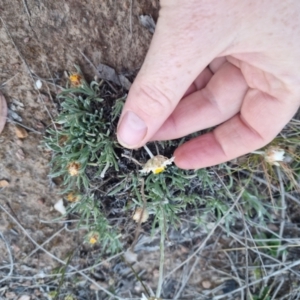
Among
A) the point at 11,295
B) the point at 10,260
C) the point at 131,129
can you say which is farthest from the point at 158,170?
the point at 11,295

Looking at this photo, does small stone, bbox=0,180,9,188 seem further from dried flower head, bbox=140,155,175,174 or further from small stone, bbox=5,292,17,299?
dried flower head, bbox=140,155,175,174

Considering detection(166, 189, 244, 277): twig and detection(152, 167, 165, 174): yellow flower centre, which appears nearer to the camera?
detection(152, 167, 165, 174): yellow flower centre

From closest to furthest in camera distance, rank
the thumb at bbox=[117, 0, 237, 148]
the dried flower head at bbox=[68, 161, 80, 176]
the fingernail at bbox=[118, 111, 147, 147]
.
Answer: the thumb at bbox=[117, 0, 237, 148] < the fingernail at bbox=[118, 111, 147, 147] < the dried flower head at bbox=[68, 161, 80, 176]

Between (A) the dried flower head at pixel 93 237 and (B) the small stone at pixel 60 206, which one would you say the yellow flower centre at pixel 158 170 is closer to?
(A) the dried flower head at pixel 93 237

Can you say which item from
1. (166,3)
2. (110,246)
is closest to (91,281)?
(110,246)

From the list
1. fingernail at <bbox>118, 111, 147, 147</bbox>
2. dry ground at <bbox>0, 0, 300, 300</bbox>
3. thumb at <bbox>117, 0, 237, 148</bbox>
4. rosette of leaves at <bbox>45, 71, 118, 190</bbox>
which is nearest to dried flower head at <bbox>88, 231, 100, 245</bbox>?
dry ground at <bbox>0, 0, 300, 300</bbox>

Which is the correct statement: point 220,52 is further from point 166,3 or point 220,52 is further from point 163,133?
point 163,133
